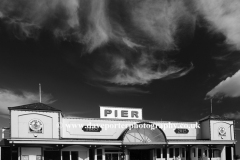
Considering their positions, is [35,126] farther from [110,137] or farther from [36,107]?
[110,137]

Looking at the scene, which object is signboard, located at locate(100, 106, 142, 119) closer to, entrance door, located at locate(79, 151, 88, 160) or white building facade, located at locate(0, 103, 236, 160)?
white building facade, located at locate(0, 103, 236, 160)

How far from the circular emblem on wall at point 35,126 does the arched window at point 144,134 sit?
36.4 ft

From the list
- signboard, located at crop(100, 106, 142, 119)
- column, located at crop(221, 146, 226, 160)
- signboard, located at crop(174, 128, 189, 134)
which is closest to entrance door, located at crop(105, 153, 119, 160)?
signboard, located at crop(100, 106, 142, 119)

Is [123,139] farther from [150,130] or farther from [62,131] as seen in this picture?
[62,131]

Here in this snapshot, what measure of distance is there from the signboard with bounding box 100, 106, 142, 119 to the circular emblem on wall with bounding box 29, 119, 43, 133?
9.03 meters

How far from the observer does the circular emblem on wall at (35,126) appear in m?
29.6

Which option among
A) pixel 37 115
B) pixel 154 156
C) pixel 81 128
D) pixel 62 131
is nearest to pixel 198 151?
pixel 154 156

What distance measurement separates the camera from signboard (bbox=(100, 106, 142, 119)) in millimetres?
36062

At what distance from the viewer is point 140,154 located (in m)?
Result: 36.3

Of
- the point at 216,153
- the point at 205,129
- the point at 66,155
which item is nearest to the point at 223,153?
the point at 216,153

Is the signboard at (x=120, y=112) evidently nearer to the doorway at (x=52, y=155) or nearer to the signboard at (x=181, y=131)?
the signboard at (x=181, y=131)

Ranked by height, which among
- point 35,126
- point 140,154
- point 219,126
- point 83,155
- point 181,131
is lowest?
point 140,154

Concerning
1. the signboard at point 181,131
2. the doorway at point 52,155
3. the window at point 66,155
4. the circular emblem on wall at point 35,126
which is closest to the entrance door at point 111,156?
the window at point 66,155

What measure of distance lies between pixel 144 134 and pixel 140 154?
3.16 meters
